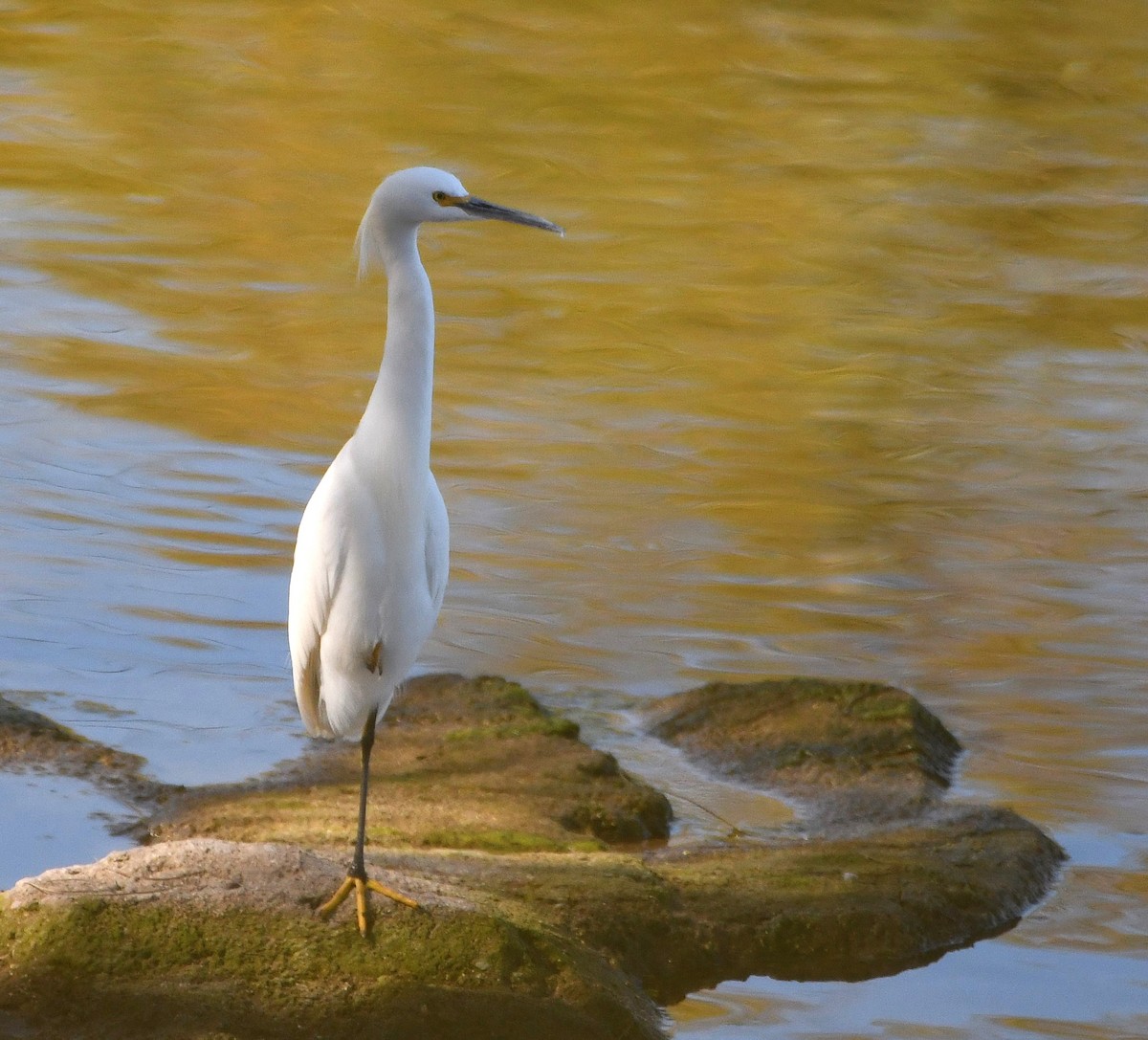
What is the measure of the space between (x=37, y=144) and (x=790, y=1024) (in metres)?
9.38

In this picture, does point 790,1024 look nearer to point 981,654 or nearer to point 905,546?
point 981,654

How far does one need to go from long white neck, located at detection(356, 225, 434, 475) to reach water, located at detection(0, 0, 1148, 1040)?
1.27 m

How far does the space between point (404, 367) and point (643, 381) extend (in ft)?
17.1

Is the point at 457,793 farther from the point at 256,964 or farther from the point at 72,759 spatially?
the point at 256,964

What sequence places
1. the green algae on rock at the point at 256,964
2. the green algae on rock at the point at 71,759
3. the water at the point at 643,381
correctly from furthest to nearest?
the water at the point at 643,381
the green algae on rock at the point at 71,759
the green algae on rock at the point at 256,964

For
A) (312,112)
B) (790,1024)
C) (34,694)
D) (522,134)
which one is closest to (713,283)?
(522,134)

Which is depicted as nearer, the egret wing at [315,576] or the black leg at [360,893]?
the black leg at [360,893]

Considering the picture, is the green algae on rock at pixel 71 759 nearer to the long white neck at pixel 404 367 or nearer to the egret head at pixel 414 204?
the long white neck at pixel 404 367

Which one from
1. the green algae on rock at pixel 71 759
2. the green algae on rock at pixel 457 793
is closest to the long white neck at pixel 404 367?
the green algae on rock at pixel 457 793

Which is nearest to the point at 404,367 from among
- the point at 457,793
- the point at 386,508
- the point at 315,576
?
the point at 386,508

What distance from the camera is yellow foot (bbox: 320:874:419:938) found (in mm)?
3492

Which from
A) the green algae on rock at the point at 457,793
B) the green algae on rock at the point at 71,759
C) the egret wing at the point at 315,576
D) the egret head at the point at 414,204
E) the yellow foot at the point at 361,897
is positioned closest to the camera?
the yellow foot at the point at 361,897

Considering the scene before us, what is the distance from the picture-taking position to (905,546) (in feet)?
24.0

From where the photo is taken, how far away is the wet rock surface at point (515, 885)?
3.42m
